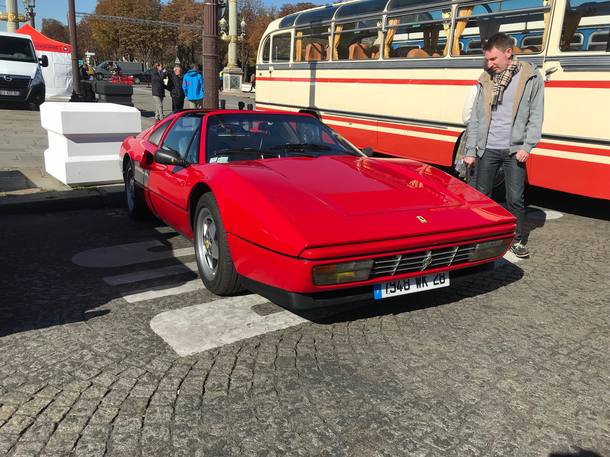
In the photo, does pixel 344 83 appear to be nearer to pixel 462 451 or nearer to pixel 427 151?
pixel 427 151

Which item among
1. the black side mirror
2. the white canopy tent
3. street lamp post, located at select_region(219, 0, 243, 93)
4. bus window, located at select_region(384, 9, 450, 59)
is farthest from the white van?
street lamp post, located at select_region(219, 0, 243, 93)

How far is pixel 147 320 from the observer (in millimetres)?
3396

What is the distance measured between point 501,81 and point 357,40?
548 centimetres

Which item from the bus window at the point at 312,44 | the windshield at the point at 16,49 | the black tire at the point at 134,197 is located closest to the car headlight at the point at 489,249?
the black tire at the point at 134,197

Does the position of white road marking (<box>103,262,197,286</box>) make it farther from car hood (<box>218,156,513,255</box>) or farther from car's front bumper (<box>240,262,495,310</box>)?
car's front bumper (<box>240,262,495,310</box>)

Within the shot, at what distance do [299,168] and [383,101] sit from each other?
562cm

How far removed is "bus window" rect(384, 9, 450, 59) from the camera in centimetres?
801

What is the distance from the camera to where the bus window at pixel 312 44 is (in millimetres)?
10430

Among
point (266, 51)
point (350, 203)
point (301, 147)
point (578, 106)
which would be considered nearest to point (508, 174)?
point (301, 147)

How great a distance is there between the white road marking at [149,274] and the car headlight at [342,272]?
1.80m

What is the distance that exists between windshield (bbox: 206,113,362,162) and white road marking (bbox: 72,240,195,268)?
3.64ft

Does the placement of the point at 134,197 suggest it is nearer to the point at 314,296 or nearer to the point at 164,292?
the point at 164,292

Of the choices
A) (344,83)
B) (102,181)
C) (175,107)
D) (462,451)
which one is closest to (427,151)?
(344,83)

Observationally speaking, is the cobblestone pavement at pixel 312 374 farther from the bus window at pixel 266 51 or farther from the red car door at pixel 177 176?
the bus window at pixel 266 51
